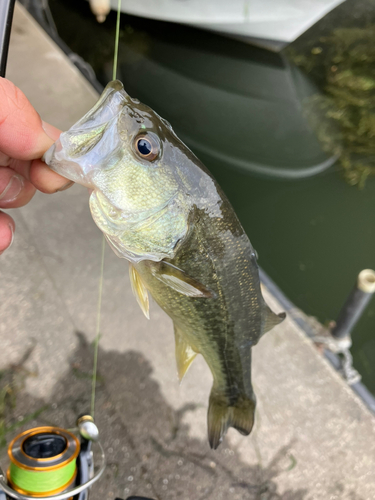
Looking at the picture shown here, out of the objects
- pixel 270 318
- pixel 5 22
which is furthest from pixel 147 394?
pixel 5 22

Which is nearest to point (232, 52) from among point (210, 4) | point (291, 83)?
point (210, 4)

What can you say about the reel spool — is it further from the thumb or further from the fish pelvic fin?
the thumb

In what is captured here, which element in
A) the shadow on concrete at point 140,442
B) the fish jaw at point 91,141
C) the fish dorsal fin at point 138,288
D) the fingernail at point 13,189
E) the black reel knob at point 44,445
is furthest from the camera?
the shadow on concrete at point 140,442

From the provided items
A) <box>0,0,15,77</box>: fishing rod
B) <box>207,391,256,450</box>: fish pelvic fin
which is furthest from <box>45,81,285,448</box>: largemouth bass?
<box>0,0,15,77</box>: fishing rod

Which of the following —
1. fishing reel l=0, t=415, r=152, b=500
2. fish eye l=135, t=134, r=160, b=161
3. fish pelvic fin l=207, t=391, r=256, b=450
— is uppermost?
fish eye l=135, t=134, r=160, b=161

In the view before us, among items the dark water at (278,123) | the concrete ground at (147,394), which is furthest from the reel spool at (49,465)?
the dark water at (278,123)

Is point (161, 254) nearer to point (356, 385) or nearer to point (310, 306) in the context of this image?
point (356, 385)

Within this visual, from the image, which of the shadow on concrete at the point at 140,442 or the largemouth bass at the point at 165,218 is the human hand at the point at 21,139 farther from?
the shadow on concrete at the point at 140,442
